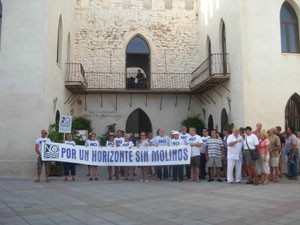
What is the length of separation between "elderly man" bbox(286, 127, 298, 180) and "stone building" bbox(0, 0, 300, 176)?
84.7 inches

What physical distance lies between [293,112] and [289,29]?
3.86 m

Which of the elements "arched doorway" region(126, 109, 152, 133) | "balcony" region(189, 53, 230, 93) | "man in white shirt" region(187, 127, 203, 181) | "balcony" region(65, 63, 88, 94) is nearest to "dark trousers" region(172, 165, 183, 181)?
"man in white shirt" region(187, 127, 203, 181)

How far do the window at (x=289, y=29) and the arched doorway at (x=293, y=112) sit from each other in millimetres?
2235

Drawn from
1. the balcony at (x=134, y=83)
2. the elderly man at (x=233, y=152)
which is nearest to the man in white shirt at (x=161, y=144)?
the elderly man at (x=233, y=152)

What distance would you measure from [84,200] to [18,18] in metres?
8.94

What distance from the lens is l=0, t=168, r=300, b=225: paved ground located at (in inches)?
256

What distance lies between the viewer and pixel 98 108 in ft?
72.7

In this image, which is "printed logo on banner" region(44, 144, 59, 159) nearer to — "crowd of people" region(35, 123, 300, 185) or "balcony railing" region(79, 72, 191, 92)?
"crowd of people" region(35, 123, 300, 185)

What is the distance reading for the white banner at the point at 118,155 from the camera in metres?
12.2

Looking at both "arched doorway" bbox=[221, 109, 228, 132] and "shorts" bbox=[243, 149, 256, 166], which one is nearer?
"shorts" bbox=[243, 149, 256, 166]

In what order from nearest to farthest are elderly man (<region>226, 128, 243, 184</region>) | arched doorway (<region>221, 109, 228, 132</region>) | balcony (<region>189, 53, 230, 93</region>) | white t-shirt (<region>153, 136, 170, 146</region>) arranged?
1. elderly man (<region>226, 128, 243, 184</region>)
2. white t-shirt (<region>153, 136, 170, 146</region>)
3. balcony (<region>189, 53, 230, 93</region>)
4. arched doorway (<region>221, 109, 228, 132</region>)

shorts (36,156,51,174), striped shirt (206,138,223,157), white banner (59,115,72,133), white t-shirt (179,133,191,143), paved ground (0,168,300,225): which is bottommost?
paved ground (0,168,300,225)

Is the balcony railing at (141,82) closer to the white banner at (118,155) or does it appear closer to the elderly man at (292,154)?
the white banner at (118,155)

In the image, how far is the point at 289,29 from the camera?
626 inches
